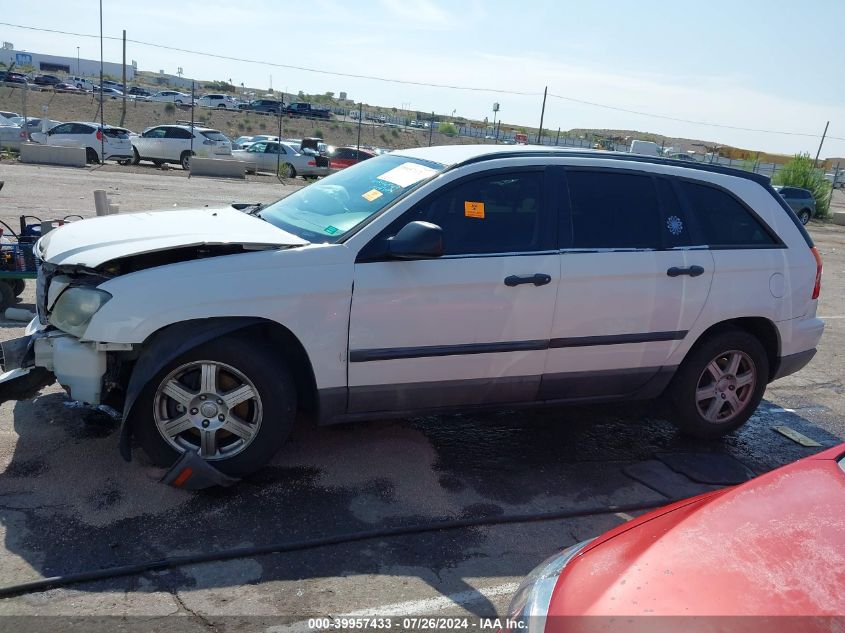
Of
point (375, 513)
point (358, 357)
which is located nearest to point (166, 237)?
point (358, 357)

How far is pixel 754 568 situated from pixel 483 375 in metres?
2.53

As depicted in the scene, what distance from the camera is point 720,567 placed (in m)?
1.98

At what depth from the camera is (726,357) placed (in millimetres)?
5121

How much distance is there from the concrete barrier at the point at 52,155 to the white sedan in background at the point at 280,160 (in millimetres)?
5618

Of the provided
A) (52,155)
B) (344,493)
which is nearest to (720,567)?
(344,493)

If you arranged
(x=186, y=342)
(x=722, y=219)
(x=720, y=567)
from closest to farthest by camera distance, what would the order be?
(x=720, y=567)
(x=186, y=342)
(x=722, y=219)

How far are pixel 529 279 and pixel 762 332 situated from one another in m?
2.07

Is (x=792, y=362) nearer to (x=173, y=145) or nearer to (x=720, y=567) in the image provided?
(x=720, y=567)

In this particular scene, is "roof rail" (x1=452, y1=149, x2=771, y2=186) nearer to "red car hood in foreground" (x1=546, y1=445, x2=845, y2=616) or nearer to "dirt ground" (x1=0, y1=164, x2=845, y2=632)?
"dirt ground" (x1=0, y1=164, x2=845, y2=632)

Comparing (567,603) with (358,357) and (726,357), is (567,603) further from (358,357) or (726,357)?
(726,357)

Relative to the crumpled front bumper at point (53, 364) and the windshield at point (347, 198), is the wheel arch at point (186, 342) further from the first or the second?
the windshield at point (347, 198)

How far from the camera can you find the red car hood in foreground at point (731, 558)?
1829mm

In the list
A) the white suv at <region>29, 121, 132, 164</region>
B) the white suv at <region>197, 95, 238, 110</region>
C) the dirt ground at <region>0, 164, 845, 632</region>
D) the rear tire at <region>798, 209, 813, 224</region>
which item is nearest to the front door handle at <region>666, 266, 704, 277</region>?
the dirt ground at <region>0, 164, 845, 632</region>

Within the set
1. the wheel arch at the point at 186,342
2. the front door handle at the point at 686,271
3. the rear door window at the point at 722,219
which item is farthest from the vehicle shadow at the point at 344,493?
the rear door window at the point at 722,219
